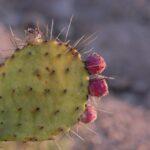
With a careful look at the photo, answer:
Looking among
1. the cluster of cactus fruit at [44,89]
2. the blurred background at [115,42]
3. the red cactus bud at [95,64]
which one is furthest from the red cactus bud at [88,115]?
the blurred background at [115,42]

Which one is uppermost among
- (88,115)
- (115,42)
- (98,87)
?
(98,87)

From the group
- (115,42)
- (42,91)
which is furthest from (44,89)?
(115,42)

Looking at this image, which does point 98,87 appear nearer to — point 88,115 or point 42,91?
point 88,115

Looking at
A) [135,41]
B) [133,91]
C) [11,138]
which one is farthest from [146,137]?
[11,138]

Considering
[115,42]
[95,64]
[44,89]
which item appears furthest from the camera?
[115,42]

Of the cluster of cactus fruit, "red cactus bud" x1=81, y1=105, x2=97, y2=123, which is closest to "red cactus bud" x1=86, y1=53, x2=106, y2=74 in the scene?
the cluster of cactus fruit

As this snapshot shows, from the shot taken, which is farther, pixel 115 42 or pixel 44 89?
pixel 115 42

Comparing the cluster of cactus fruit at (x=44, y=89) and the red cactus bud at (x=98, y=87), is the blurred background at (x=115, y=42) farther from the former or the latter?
the red cactus bud at (x=98, y=87)

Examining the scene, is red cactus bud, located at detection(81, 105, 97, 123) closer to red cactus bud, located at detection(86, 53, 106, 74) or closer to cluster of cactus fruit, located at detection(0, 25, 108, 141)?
cluster of cactus fruit, located at detection(0, 25, 108, 141)
